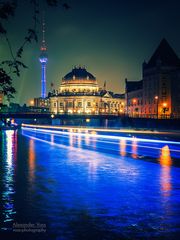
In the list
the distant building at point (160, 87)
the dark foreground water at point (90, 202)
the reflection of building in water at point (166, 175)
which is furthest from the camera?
the distant building at point (160, 87)

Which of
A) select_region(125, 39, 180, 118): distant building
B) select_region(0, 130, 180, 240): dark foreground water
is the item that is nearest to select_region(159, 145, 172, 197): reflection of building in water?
select_region(0, 130, 180, 240): dark foreground water

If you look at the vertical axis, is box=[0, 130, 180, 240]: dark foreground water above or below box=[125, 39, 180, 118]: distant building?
below

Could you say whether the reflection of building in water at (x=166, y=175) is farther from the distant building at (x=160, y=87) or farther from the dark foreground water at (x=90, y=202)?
the distant building at (x=160, y=87)

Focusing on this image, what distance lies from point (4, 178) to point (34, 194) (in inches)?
226

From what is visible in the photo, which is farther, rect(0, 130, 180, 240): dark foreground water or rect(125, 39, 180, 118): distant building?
rect(125, 39, 180, 118): distant building

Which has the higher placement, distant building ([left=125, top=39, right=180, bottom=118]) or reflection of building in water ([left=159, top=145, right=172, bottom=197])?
distant building ([left=125, top=39, right=180, bottom=118])

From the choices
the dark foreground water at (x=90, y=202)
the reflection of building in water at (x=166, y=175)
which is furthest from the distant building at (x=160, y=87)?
the dark foreground water at (x=90, y=202)

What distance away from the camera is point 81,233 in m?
12.7

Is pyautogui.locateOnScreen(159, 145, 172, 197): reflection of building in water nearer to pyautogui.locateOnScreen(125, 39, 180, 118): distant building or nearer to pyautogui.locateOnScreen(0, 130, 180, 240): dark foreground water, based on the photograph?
pyautogui.locateOnScreen(0, 130, 180, 240): dark foreground water

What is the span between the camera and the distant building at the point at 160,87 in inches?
5812

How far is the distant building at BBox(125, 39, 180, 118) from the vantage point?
14762cm

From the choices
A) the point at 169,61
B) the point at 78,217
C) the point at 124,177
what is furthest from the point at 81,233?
the point at 169,61

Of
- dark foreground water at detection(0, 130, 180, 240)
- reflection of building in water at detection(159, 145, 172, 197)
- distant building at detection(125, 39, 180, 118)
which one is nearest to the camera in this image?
dark foreground water at detection(0, 130, 180, 240)

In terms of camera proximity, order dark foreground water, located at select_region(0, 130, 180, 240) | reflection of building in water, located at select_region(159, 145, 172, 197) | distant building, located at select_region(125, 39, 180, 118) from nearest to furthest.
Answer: dark foreground water, located at select_region(0, 130, 180, 240) < reflection of building in water, located at select_region(159, 145, 172, 197) < distant building, located at select_region(125, 39, 180, 118)
